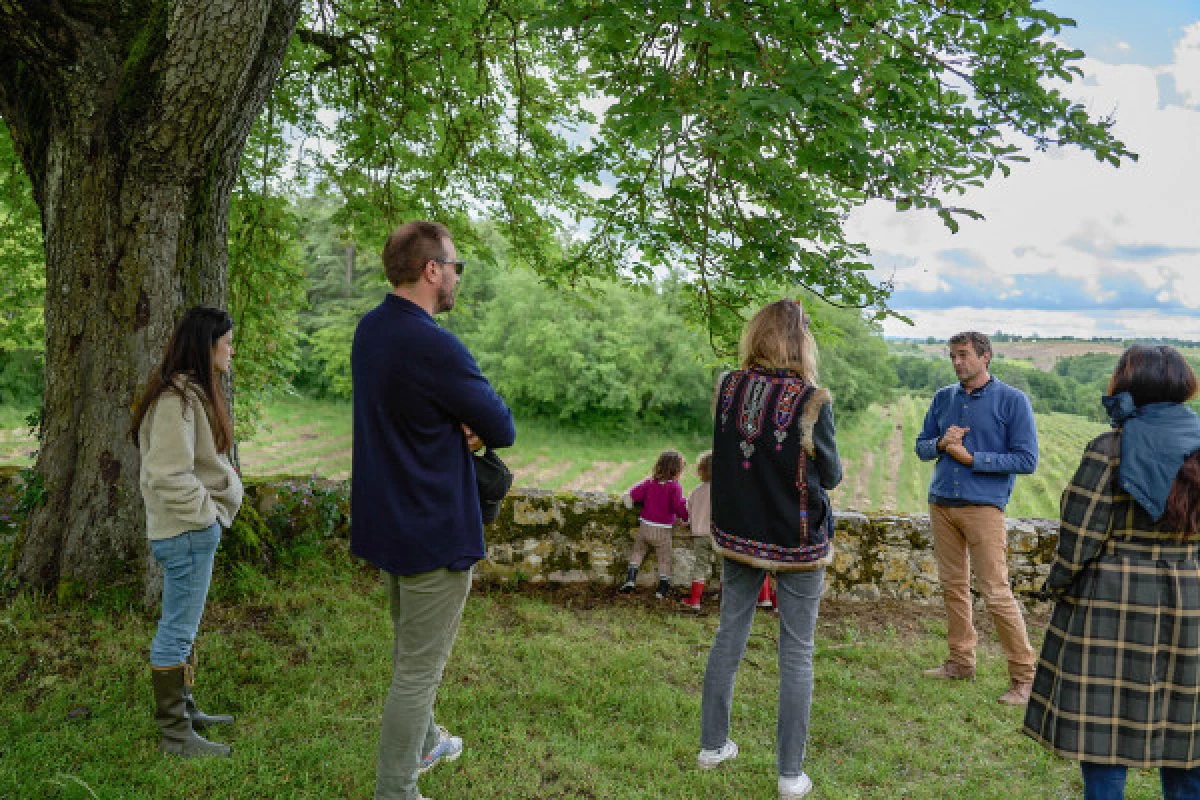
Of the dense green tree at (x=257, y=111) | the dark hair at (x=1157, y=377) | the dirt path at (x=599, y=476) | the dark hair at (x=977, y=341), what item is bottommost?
the dirt path at (x=599, y=476)

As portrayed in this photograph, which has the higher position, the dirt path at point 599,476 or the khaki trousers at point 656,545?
the khaki trousers at point 656,545

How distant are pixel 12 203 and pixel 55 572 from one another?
13.8ft

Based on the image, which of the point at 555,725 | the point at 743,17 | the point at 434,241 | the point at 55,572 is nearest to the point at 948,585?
the point at 555,725

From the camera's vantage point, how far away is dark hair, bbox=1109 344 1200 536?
2346 mm

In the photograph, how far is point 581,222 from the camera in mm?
7098

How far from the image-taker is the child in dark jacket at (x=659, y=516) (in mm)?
5574

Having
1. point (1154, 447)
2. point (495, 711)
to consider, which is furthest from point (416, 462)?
point (1154, 447)

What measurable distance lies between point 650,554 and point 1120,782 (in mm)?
3590

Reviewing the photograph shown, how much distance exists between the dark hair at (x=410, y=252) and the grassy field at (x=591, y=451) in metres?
19.9

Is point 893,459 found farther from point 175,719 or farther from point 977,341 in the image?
point 175,719

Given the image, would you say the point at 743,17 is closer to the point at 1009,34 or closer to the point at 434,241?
the point at 1009,34

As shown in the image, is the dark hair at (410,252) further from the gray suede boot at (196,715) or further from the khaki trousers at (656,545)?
the khaki trousers at (656,545)

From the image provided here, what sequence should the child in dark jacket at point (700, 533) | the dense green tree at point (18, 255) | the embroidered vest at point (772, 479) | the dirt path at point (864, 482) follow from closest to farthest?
the embroidered vest at point (772, 479) < the child in dark jacket at point (700, 533) < the dense green tree at point (18, 255) < the dirt path at point (864, 482)

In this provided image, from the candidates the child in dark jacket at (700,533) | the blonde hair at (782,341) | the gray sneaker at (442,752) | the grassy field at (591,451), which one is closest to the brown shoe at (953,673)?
the child in dark jacket at (700,533)
